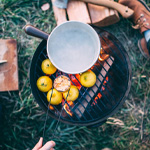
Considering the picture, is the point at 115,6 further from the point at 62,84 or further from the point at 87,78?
the point at 62,84

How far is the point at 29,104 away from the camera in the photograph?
5.81 ft

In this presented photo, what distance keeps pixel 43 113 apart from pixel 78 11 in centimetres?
114

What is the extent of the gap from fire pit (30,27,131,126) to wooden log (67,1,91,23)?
0.27 m

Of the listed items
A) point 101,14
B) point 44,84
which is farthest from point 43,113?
point 101,14

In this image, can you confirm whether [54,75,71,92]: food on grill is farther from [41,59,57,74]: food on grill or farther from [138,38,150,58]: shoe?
[138,38,150,58]: shoe

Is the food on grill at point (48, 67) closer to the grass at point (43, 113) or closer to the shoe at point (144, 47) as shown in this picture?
the grass at point (43, 113)

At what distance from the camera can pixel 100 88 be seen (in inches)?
57.7

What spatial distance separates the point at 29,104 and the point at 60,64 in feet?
2.72

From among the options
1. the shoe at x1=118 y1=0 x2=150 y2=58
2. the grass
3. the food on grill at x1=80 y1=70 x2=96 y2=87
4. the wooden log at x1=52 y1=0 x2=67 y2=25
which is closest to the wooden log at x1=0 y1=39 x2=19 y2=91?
the grass

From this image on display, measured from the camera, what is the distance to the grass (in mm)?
1774

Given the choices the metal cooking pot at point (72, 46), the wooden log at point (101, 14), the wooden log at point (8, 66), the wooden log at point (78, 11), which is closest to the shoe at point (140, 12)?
the wooden log at point (101, 14)

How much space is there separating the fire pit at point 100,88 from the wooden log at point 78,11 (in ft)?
0.90


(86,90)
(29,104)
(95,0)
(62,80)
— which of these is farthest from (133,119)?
(95,0)

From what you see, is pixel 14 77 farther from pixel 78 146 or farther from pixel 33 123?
pixel 78 146
